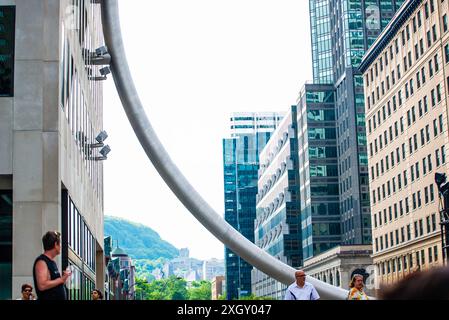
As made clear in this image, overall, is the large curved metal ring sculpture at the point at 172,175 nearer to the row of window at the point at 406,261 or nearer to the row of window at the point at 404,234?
the row of window at the point at 406,261

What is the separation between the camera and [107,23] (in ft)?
103

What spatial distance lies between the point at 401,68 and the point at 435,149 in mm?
18601

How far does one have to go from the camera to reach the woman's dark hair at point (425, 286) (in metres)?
2.24

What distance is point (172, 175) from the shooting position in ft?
101

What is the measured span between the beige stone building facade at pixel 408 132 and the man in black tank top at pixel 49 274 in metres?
78.2

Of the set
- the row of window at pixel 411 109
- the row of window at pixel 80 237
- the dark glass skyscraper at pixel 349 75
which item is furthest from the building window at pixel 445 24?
the row of window at pixel 80 237

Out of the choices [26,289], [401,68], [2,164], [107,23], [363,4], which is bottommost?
[26,289]

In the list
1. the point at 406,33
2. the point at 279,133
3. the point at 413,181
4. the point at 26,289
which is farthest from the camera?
the point at 279,133

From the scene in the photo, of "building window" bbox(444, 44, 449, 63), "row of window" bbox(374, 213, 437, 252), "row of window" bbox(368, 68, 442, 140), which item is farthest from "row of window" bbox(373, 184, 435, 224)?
"building window" bbox(444, 44, 449, 63)

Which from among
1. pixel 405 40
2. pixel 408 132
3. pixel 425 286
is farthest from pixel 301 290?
pixel 405 40

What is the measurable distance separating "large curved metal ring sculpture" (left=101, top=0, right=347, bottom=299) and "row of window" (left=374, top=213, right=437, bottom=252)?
59787mm
